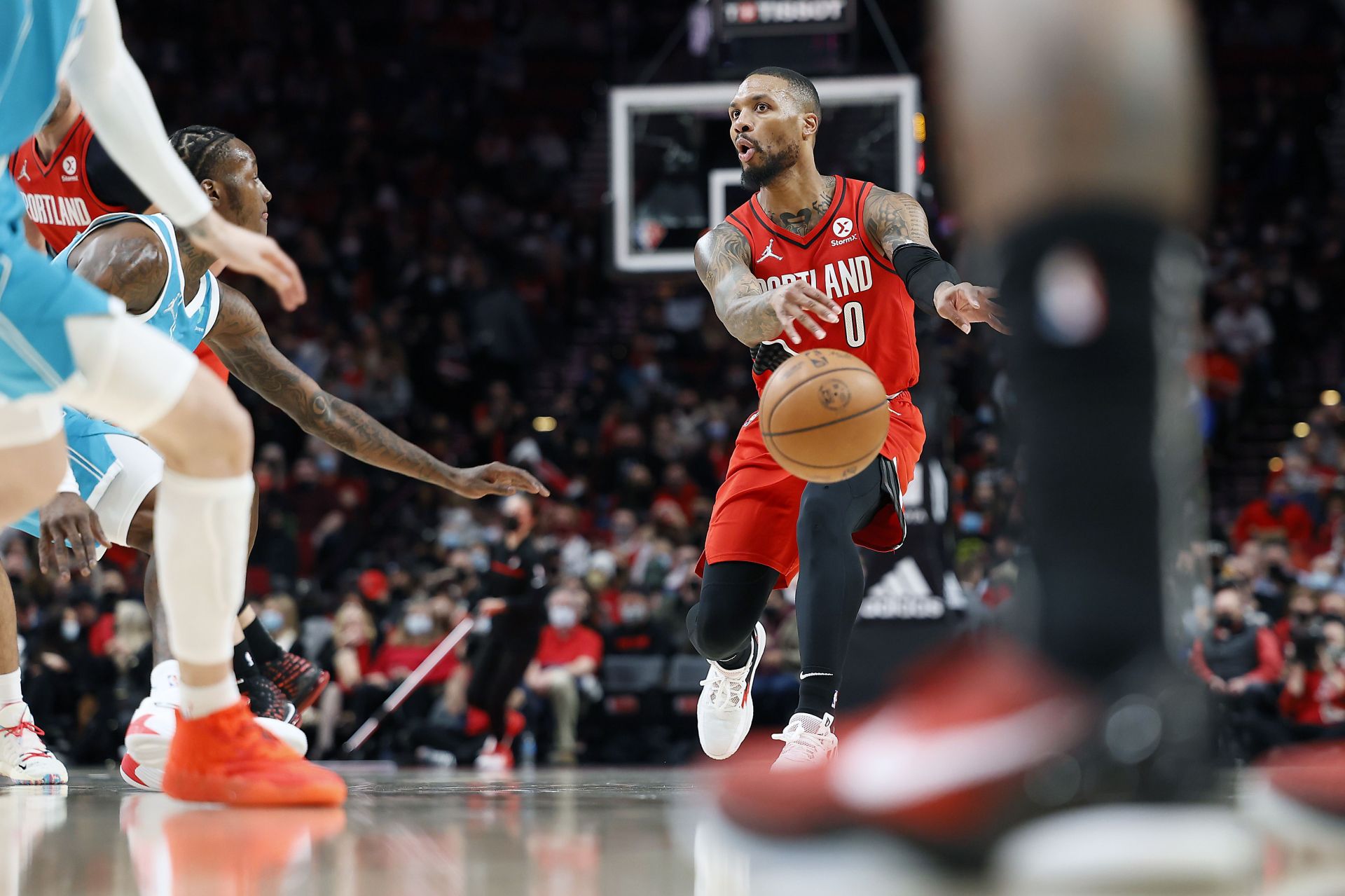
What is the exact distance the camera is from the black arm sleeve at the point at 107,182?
4648mm

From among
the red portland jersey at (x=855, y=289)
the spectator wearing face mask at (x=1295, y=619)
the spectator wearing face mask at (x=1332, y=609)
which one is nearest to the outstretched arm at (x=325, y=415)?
the red portland jersey at (x=855, y=289)

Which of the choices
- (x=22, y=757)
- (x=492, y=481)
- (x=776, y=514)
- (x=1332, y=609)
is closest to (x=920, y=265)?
(x=776, y=514)

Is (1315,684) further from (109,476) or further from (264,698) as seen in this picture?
(109,476)

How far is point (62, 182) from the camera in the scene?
4.63 metres

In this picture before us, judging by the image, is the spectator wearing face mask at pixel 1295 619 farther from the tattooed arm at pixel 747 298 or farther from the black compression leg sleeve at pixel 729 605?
the tattooed arm at pixel 747 298

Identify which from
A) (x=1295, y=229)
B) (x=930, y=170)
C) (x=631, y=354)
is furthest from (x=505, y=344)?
(x=1295, y=229)

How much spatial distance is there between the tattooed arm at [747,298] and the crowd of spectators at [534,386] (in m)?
4.71

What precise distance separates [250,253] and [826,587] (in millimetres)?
2115

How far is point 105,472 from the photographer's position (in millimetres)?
4180

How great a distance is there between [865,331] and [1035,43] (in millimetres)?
2968

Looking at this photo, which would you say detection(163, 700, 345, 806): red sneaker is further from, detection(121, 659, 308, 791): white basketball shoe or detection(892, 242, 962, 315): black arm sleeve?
detection(892, 242, 962, 315): black arm sleeve

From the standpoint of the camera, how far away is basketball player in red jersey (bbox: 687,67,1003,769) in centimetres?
440

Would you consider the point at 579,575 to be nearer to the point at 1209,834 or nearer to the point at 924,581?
the point at 924,581

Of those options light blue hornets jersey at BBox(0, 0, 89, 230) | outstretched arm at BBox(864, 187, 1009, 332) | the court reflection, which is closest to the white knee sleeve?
the court reflection
